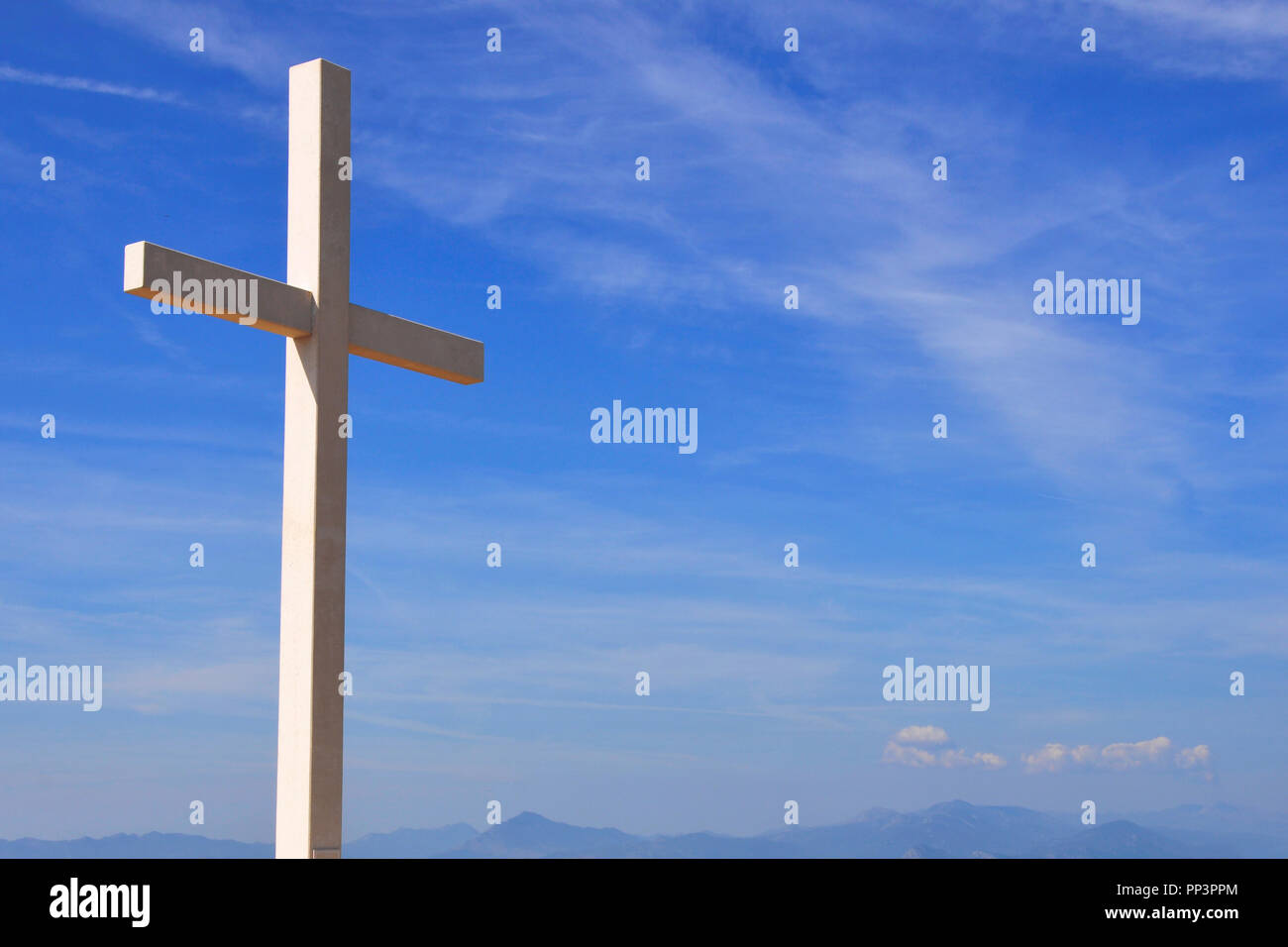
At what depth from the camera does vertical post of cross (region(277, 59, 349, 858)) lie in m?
8.09

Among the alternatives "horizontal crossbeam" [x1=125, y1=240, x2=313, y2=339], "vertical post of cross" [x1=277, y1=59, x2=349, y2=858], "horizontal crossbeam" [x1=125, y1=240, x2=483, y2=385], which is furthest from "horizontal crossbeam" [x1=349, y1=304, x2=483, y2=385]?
"horizontal crossbeam" [x1=125, y1=240, x2=313, y2=339]

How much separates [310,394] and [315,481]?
0.59 meters

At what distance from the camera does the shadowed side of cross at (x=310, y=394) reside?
7988 millimetres

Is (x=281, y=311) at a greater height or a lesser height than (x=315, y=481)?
greater

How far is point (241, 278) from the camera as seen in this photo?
7.98 m

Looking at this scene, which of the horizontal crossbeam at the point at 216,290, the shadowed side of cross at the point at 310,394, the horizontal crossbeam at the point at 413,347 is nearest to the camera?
the horizontal crossbeam at the point at 216,290

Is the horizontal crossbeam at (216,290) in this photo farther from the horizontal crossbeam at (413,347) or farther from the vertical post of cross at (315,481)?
the horizontal crossbeam at (413,347)

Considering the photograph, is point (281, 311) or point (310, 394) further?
point (310, 394)

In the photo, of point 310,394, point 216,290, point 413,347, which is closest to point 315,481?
point 310,394

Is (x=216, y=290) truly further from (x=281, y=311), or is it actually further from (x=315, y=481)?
(x=315, y=481)

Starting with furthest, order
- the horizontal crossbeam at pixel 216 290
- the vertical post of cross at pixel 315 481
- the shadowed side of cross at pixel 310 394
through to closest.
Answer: the vertical post of cross at pixel 315 481 → the shadowed side of cross at pixel 310 394 → the horizontal crossbeam at pixel 216 290

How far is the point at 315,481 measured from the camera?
8.23 meters

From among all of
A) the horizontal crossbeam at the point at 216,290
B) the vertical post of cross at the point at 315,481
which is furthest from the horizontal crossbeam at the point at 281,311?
the vertical post of cross at the point at 315,481
